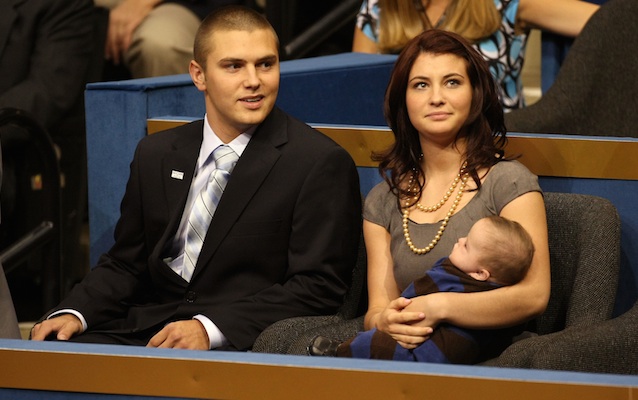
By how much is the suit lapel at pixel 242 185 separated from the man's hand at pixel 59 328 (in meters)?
0.30

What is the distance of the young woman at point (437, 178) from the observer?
243cm

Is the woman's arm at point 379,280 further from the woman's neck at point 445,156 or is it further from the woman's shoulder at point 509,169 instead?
the woman's shoulder at point 509,169

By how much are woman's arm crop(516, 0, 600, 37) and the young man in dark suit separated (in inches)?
58.4

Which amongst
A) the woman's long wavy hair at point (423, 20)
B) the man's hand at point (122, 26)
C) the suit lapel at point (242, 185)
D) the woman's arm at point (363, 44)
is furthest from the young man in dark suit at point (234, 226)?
the man's hand at point (122, 26)

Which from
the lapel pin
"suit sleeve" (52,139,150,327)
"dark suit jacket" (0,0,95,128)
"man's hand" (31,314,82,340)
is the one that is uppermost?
"dark suit jacket" (0,0,95,128)

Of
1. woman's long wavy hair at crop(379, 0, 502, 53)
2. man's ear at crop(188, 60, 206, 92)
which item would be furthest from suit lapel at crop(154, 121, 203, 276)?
woman's long wavy hair at crop(379, 0, 502, 53)

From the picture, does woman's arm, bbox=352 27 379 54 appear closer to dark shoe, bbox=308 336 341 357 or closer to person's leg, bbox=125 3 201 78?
person's leg, bbox=125 3 201 78

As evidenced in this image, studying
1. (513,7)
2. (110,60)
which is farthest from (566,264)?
(110,60)

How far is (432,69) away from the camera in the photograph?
2.56 metres

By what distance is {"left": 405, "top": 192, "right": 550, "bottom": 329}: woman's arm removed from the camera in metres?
2.31

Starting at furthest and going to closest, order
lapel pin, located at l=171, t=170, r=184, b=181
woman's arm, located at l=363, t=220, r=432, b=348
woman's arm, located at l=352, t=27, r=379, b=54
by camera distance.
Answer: woman's arm, located at l=352, t=27, r=379, b=54, lapel pin, located at l=171, t=170, r=184, b=181, woman's arm, located at l=363, t=220, r=432, b=348

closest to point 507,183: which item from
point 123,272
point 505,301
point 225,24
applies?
point 505,301

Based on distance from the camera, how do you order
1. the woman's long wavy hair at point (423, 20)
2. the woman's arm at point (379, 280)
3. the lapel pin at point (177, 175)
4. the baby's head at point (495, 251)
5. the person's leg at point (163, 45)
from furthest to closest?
the person's leg at point (163, 45) < the woman's long wavy hair at point (423, 20) < the lapel pin at point (177, 175) < the woman's arm at point (379, 280) < the baby's head at point (495, 251)

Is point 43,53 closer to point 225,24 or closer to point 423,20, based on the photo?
point 423,20
